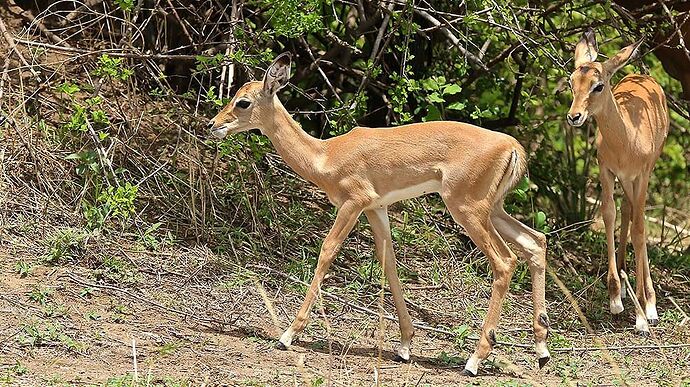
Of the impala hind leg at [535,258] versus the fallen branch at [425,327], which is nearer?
the impala hind leg at [535,258]

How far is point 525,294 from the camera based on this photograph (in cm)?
856

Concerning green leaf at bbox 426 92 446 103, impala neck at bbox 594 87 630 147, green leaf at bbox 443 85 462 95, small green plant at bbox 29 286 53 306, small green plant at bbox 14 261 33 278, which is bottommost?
small green plant at bbox 14 261 33 278

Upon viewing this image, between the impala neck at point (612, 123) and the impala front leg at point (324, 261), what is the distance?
85.3 inches

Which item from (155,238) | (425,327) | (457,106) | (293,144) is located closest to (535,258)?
(425,327)

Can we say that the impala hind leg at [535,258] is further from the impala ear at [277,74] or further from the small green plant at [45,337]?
the small green plant at [45,337]

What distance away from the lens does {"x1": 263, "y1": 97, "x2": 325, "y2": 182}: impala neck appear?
7027 millimetres

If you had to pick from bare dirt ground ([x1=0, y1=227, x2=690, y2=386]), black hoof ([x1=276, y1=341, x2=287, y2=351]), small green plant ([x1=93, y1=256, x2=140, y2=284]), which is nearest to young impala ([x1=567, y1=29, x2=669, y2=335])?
bare dirt ground ([x1=0, y1=227, x2=690, y2=386])

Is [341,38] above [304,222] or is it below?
above

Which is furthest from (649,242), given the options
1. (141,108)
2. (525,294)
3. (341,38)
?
(141,108)

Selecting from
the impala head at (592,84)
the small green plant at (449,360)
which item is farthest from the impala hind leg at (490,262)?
the impala head at (592,84)

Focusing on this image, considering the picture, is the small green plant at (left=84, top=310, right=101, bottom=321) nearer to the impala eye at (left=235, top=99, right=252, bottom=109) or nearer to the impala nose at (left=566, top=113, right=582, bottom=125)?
the impala eye at (left=235, top=99, right=252, bottom=109)

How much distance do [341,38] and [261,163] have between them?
1437 millimetres

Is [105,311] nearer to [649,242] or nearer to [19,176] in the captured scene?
[19,176]

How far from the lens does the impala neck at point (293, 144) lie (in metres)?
7.03
